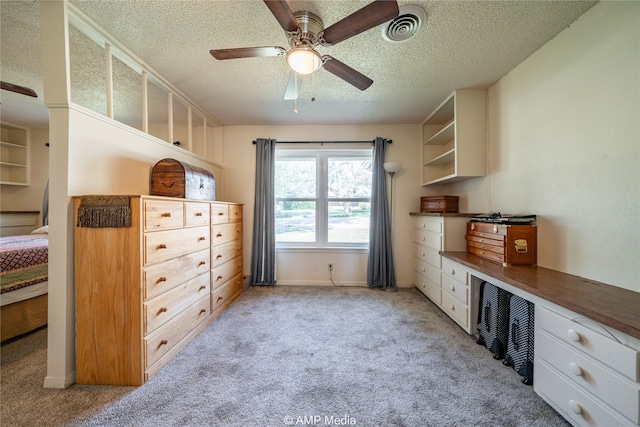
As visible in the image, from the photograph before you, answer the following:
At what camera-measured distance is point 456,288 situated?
210 cm

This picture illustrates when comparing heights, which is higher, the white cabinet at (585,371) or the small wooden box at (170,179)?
the small wooden box at (170,179)

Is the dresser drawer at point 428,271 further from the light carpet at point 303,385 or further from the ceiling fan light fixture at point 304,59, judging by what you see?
the ceiling fan light fixture at point 304,59

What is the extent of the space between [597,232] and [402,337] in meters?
1.51

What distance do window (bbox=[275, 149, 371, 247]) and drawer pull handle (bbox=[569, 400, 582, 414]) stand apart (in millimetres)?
2411

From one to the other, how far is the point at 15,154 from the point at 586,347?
22.0 ft

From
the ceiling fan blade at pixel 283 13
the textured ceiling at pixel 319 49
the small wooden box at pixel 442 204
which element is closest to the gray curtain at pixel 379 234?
the small wooden box at pixel 442 204

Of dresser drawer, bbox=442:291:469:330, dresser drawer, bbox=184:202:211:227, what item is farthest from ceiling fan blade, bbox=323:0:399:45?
dresser drawer, bbox=442:291:469:330

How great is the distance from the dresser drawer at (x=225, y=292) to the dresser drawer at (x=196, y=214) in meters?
0.76

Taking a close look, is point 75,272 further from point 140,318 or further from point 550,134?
point 550,134

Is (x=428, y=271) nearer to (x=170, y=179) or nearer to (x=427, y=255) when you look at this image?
(x=427, y=255)

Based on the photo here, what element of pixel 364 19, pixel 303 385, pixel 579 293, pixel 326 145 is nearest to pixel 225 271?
pixel 303 385

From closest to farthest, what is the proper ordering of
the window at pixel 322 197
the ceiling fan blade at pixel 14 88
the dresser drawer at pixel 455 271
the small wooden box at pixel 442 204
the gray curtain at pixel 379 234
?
1. the ceiling fan blade at pixel 14 88
2. the dresser drawer at pixel 455 271
3. the small wooden box at pixel 442 204
4. the gray curtain at pixel 379 234
5. the window at pixel 322 197

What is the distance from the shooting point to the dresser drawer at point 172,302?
1467 mm

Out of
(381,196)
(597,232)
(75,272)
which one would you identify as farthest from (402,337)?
(75,272)
